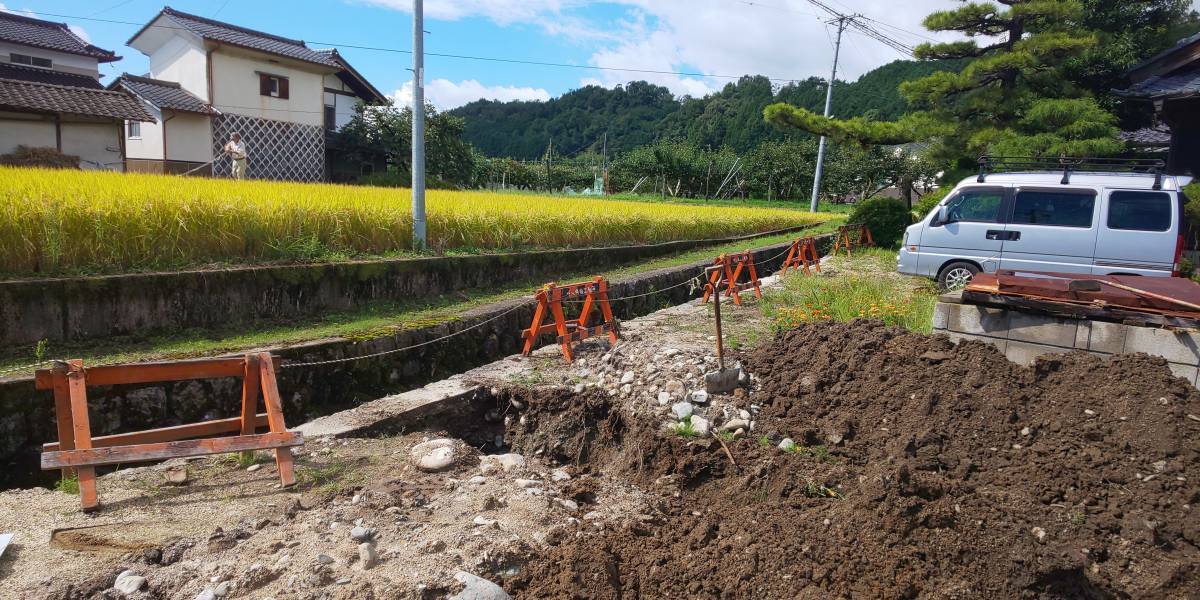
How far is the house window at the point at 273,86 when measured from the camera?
1861cm

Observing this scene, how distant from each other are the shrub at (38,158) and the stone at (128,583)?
13.7 metres

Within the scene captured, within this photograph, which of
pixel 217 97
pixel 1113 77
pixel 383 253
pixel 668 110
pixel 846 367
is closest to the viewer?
pixel 846 367

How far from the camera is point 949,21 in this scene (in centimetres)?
1275

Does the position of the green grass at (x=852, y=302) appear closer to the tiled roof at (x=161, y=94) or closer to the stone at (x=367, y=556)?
the stone at (x=367, y=556)

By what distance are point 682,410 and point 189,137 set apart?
1773 cm

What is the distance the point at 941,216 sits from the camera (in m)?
8.91

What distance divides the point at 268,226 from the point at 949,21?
41.8 feet

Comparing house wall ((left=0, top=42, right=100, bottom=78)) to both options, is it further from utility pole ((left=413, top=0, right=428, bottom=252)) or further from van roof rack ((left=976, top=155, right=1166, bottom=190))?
van roof rack ((left=976, top=155, right=1166, bottom=190))

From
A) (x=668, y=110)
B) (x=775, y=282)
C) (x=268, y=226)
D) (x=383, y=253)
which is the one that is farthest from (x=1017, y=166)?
(x=668, y=110)

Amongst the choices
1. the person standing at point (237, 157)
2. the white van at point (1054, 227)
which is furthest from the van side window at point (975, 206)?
the person standing at point (237, 157)

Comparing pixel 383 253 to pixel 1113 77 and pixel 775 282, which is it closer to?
pixel 775 282

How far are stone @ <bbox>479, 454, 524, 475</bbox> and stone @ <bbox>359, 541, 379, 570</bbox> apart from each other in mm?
1031

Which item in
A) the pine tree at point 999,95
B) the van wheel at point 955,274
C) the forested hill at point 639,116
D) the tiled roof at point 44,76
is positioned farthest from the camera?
the forested hill at point 639,116

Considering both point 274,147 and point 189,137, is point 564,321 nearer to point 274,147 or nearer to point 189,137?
point 189,137
